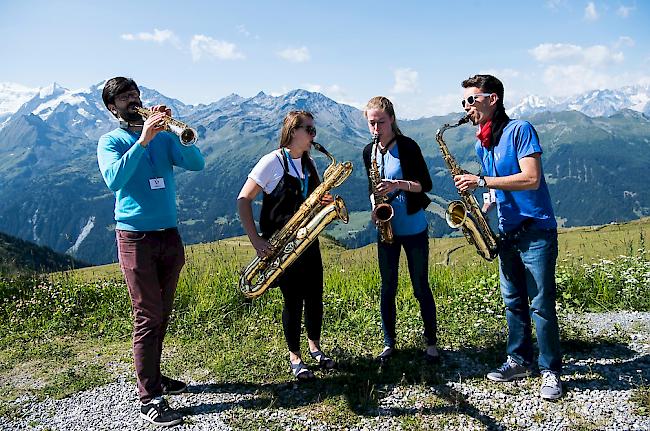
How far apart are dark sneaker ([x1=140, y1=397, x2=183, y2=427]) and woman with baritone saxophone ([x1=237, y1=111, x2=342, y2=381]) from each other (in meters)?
1.36

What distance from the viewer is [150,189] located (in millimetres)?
4793

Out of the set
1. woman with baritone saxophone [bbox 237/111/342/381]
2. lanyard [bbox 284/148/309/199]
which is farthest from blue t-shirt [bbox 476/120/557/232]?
lanyard [bbox 284/148/309/199]

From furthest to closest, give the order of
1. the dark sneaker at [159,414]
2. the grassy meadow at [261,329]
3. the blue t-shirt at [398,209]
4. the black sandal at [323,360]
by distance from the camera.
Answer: the black sandal at [323,360] → the grassy meadow at [261,329] → the blue t-shirt at [398,209] → the dark sneaker at [159,414]

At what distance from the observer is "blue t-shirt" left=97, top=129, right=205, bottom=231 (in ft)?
14.6

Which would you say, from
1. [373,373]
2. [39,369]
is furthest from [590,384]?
[39,369]

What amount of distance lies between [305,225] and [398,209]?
1057 mm

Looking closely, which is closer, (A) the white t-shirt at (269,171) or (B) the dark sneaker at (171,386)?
(A) the white t-shirt at (269,171)

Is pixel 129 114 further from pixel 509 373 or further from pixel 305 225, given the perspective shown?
pixel 509 373

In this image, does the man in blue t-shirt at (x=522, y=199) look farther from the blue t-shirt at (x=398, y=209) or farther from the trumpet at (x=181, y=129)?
the trumpet at (x=181, y=129)

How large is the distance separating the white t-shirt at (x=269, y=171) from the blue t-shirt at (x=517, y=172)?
6.82 feet

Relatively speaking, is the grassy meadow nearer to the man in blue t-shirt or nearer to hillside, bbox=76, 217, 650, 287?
hillside, bbox=76, 217, 650, 287

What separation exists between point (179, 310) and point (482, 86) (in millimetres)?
5516

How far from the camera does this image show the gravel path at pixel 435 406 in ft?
15.1

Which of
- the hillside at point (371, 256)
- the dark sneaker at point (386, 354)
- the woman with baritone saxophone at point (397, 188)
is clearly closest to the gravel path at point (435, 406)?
the dark sneaker at point (386, 354)
